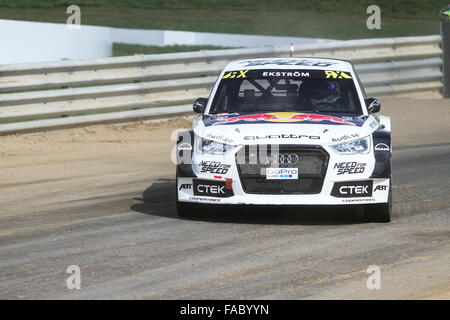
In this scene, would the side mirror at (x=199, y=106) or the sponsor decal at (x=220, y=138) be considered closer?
the sponsor decal at (x=220, y=138)

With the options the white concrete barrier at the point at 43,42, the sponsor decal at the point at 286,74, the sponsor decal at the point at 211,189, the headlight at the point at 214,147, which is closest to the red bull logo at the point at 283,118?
the headlight at the point at 214,147

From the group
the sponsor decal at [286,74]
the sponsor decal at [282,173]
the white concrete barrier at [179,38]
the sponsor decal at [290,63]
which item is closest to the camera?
the sponsor decal at [282,173]

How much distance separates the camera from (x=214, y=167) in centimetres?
898

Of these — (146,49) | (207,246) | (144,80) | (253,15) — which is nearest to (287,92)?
(207,246)

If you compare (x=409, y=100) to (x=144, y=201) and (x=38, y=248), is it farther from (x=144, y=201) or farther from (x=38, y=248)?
(x=38, y=248)

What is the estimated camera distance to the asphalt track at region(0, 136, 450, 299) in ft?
21.5

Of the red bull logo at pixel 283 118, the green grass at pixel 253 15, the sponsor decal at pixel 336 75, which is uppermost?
the green grass at pixel 253 15

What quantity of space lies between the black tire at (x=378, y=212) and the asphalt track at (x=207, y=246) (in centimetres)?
12

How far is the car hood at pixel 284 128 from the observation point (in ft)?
29.2

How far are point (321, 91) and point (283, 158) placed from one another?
1.54 meters

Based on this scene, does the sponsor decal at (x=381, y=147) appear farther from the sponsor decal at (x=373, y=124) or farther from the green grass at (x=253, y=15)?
the green grass at (x=253, y=15)

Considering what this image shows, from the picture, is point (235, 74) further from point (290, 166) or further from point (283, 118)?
point (290, 166)

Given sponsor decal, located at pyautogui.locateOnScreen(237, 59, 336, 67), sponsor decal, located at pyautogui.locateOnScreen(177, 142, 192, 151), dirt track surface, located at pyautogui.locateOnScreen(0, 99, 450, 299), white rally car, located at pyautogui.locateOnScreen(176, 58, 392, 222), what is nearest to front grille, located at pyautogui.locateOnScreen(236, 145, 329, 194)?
white rally car, located at pyautogui.locateOnScreen(176, 58, 392, 222)
